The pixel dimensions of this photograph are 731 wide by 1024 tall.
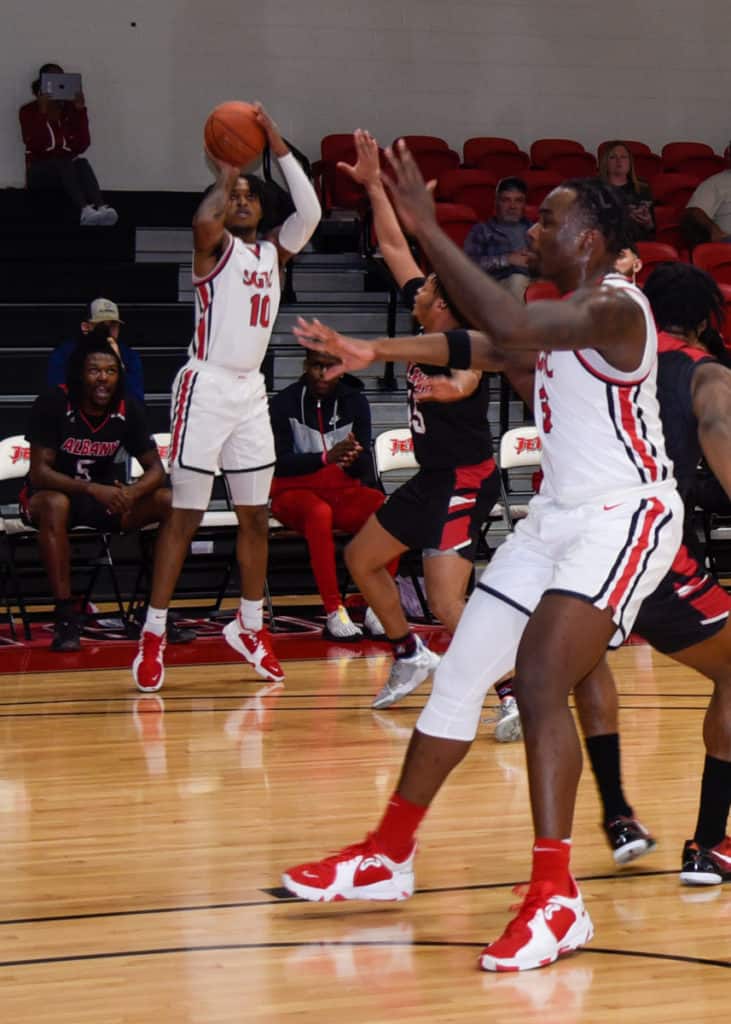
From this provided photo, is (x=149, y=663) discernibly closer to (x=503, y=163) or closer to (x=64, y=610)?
(x=64, y=610)

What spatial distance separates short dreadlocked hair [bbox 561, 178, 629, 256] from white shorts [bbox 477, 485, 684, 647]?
582 mm

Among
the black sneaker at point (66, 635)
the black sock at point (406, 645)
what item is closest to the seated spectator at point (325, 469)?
the black sneaker at point (66, 635)

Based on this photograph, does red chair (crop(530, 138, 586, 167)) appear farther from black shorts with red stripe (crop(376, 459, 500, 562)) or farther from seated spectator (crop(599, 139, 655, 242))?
black shorts with red stripe (crop(376, 459, 500, 562))

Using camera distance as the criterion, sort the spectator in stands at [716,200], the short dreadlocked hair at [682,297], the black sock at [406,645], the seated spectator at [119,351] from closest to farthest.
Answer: the short dreadlocked hair at [682,297]
the black sock at [406,645]
the seated spectator at [119,351]
the spectator in stands at [716,200]

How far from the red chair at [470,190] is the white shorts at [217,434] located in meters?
6.12

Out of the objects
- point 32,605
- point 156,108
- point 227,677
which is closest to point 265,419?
point 227,677

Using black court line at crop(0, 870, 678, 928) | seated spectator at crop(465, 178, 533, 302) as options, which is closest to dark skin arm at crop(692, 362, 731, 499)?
black court line at crop(0, 870, 678, 928)

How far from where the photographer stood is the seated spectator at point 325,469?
8.66 metres

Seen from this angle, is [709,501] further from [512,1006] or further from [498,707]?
[512,1006]

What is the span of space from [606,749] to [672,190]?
9.93 metres

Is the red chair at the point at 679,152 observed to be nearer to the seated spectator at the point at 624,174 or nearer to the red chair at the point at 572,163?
the red chair at the point at 572,163

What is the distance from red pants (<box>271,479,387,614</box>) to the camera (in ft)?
28.4

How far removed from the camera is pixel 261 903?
4066 mm

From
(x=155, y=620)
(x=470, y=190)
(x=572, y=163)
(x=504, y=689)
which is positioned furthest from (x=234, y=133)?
(x=572, y=163)
